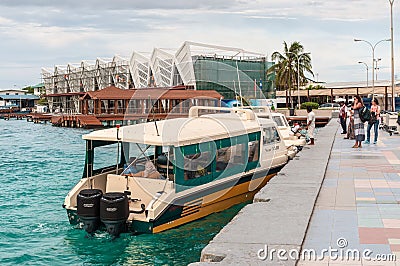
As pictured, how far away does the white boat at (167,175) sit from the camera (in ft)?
36.3

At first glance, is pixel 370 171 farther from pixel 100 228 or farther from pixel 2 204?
pixel 2 204

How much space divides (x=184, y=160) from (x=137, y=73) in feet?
270

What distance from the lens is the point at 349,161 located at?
53.6 feet

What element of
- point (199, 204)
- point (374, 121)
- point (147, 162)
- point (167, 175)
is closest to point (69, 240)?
point (147, 162)

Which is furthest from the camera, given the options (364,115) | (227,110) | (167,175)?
(364,115)

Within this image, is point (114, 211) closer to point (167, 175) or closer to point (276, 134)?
point (167, 175)

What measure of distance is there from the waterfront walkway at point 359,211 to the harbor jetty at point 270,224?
0.69ft

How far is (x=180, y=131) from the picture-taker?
12352 millimetres

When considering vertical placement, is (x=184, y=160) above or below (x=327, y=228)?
above

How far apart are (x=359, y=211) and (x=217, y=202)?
4.38 meters

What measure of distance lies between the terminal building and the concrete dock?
5122 centimetres

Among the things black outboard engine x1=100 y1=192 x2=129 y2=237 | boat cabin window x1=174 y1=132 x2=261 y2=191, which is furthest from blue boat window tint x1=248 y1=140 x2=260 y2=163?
black outboard engine x1=100 y1=192 x2=129 y2=237

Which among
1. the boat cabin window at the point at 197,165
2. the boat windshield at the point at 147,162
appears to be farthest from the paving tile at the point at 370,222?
the boat windshield at the point at 147,162

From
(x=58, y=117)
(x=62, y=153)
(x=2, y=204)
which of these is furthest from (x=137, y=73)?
(x=2, y=204)
